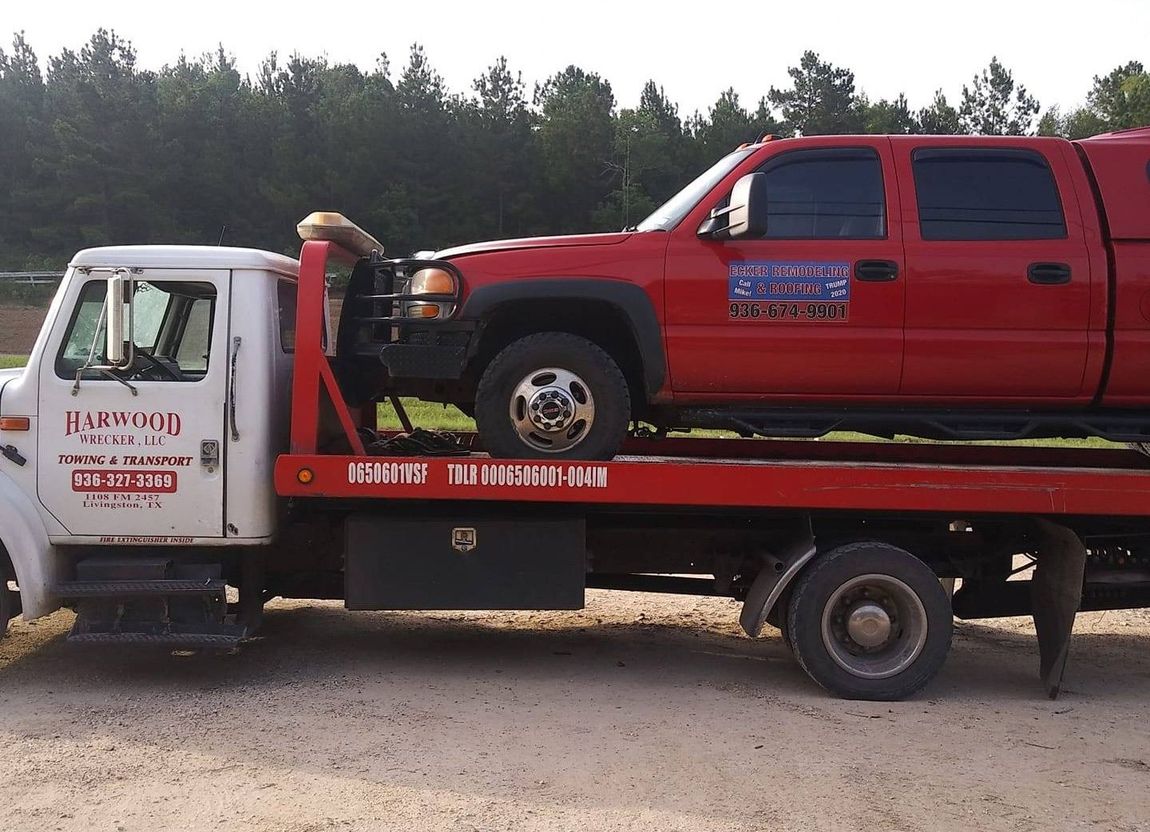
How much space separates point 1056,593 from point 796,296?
7.10ft

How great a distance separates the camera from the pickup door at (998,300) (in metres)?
5.42

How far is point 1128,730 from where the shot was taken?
5.26m

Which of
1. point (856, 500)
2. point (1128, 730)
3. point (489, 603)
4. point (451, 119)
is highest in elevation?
point (451, 119)

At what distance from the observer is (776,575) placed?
5.73m

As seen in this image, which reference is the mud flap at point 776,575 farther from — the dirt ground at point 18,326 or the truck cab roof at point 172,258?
the dirt ground at point 18,326

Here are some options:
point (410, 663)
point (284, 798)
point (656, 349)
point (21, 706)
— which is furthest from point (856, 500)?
point (21, 706)

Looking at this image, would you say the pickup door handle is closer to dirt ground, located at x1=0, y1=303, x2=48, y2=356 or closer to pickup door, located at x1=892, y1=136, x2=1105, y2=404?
pickup door, located at x1=892, y1=136, x2=1105, y2=404

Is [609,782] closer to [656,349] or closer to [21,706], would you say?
[656,349]

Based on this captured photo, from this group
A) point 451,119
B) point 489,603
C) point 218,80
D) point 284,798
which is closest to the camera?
point 284,798

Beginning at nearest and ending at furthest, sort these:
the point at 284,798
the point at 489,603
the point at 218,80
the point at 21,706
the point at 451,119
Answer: the point at 284,798 → the point at 21,706 → the point at 489,603 → the point at 451,119 → the point at 218,80

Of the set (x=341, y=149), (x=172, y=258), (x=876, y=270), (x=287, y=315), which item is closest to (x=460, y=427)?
(x=287, y=315)

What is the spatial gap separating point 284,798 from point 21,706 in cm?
185

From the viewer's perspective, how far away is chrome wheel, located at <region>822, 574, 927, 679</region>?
563 centimetres

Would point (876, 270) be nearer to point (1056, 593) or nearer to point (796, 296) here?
point (796, 296)
